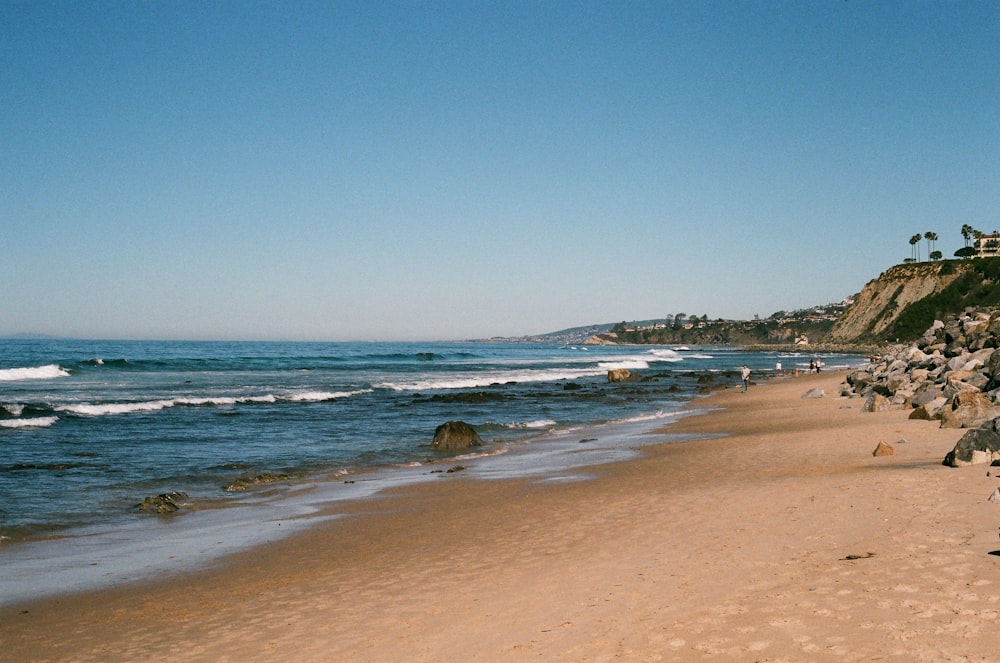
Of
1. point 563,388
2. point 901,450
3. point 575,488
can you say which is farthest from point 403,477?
point 563,388

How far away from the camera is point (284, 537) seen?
10547 mm

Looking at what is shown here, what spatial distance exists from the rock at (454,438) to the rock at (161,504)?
8.24 metres

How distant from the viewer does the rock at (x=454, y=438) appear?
Answer: 20391 mm

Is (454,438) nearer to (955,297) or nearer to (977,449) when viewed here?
(977,449)

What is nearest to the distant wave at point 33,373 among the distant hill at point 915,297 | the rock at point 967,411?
the rock at point 967,411

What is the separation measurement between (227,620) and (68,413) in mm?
25327

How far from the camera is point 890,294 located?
389 ft

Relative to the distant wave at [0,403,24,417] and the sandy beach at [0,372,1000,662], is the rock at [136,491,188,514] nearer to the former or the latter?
the sandy beach at [0,372,1000,662]

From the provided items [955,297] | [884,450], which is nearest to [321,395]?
[884,450]

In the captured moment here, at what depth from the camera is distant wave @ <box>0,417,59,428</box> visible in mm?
24594

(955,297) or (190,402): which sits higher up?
(955,297)

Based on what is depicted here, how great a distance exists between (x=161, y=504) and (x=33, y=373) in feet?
158

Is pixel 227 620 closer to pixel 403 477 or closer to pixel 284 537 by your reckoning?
pixel 284 537

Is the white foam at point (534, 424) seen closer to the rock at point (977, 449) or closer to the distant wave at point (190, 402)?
the distant wave at point (190, 402)
